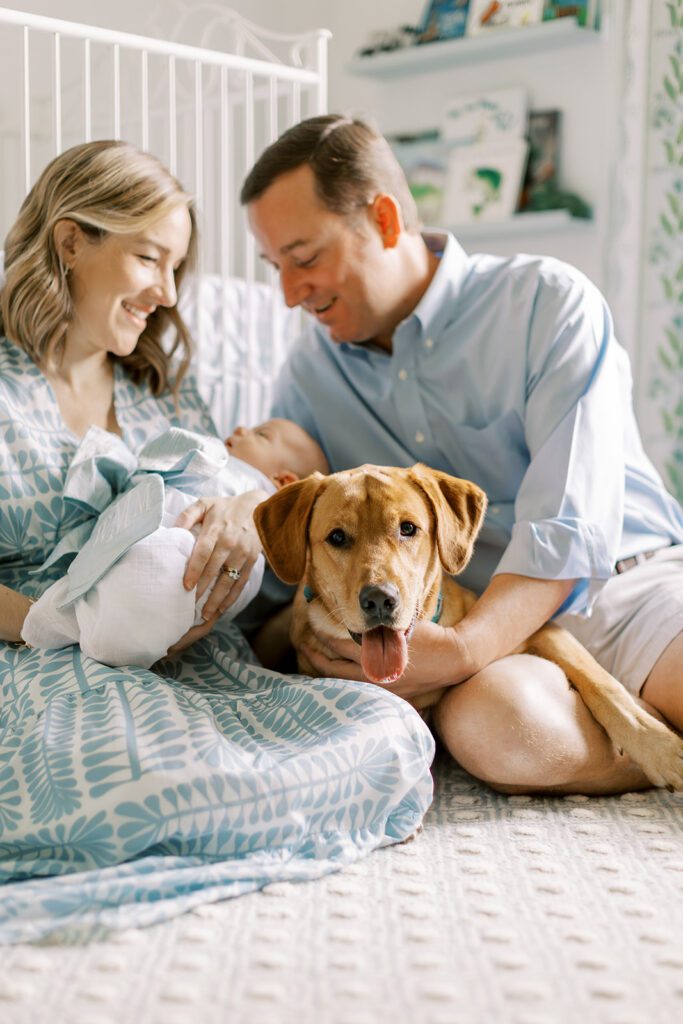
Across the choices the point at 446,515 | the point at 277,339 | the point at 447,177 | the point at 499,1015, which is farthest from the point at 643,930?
the point at 447,177

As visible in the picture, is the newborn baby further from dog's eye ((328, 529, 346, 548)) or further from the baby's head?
dog's eye ((328, 529, 346, 548))

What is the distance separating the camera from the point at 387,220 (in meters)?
2.05

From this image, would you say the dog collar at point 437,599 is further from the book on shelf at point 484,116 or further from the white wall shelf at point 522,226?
the book on shelf at point 484,116

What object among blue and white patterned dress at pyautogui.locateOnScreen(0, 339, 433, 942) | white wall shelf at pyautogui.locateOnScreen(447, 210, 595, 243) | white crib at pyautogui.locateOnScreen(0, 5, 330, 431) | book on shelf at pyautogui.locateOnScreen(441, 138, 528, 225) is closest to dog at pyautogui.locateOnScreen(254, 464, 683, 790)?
blue and white patterned dress at pyautogui.locateOnScreen(0, 339, 433, 942)

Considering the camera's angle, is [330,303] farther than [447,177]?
No

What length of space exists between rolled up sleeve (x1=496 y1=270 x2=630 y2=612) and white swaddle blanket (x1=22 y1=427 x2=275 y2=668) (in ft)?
1.53

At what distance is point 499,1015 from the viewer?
985mm

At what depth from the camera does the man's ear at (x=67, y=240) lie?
193 cm

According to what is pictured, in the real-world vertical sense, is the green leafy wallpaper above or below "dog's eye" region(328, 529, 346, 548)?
above

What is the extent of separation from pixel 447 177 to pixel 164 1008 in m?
3.35

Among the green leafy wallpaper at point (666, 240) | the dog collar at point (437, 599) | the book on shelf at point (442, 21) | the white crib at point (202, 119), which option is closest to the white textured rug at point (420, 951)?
the dog collar at point (437, 599)

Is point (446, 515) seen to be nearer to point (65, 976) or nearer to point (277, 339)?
point (65, 976)

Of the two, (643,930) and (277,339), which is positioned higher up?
(277,339)

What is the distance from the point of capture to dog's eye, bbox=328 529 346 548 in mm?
1567
